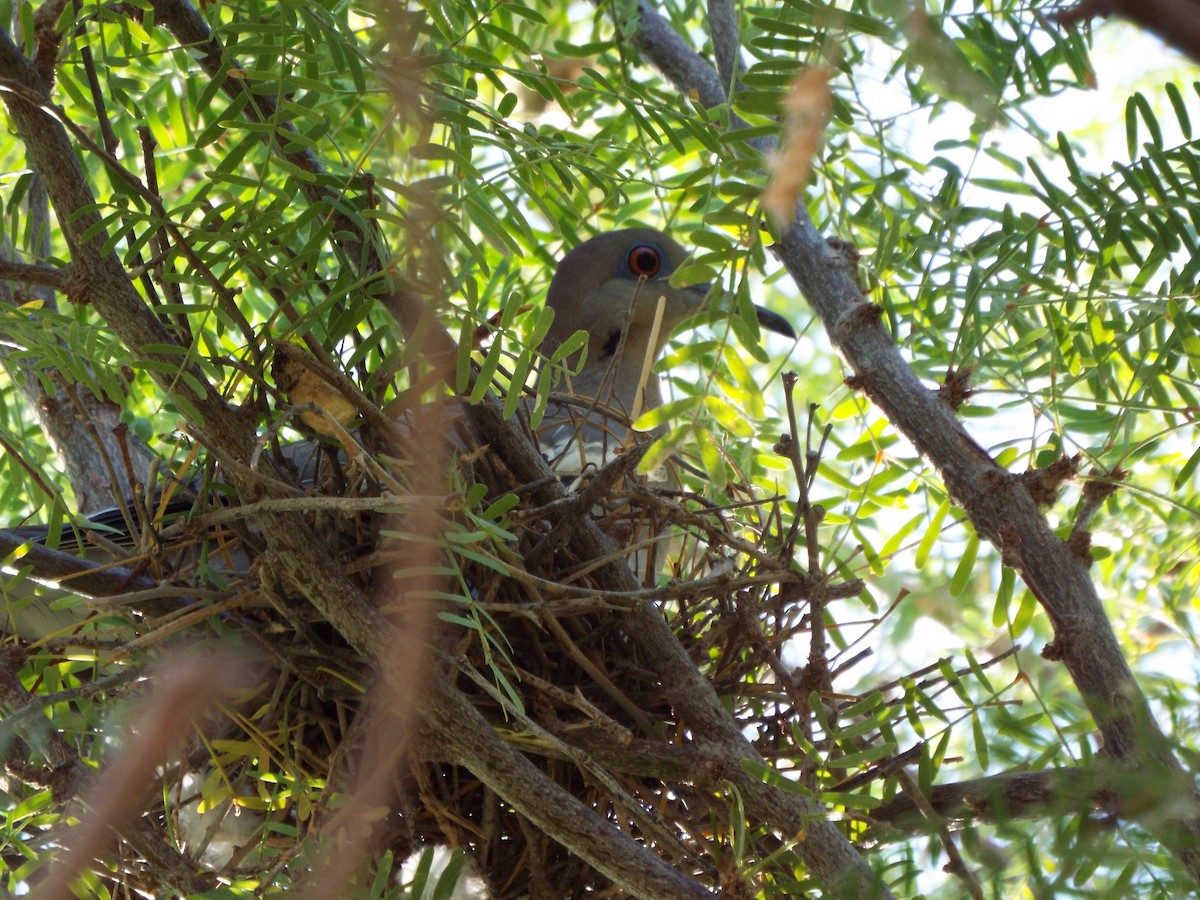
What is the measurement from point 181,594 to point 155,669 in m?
0.13

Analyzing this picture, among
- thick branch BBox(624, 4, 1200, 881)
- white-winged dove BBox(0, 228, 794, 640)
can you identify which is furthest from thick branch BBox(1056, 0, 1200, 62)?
white-winged dove BBox(0, 228, 794, 640)

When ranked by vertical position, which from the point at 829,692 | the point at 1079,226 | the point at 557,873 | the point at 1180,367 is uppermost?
the point at 1180,367

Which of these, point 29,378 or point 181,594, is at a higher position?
point 29,378

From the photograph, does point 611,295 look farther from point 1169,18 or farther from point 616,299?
point 1169,18

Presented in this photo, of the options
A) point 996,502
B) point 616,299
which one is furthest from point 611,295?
point 996,502

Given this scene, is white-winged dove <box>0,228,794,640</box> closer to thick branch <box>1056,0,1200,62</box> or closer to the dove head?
the dove head

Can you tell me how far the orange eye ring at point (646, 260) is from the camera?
9.93ft

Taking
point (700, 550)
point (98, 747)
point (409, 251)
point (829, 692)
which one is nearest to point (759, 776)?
point (829, 692)

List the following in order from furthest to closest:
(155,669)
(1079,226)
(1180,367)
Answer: (1180,367) → (1079,226) → (155,669)

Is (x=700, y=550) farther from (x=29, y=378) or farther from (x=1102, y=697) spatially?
(x=29, y=378)

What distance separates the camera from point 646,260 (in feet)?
9.96

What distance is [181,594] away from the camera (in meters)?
1.56

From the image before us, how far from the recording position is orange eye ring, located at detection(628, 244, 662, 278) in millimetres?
3028

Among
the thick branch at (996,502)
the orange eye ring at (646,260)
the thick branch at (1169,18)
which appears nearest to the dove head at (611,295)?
the orange eye ring at (646,260)
